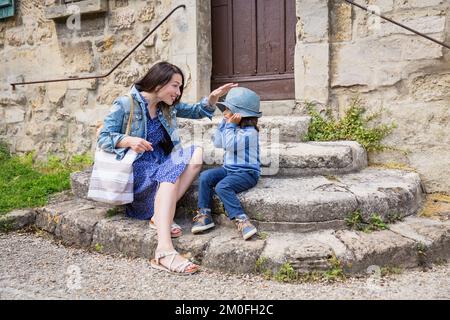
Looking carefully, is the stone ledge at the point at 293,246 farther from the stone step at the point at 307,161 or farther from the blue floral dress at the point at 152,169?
the stone step at the point at 307,161

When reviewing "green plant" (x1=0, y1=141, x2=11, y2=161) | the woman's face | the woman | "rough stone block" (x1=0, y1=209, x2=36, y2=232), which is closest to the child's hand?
the woman

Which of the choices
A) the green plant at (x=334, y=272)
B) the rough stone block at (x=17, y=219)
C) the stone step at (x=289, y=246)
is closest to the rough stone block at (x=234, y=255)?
the stone step at (x=289, y=246)

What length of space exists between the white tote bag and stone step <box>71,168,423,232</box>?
43 centimetres

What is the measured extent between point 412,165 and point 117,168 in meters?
2.30

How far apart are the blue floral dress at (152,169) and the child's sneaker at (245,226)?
0.47 meters

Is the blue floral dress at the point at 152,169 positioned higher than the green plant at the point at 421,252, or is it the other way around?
the blue floral dress at the point at 152,169

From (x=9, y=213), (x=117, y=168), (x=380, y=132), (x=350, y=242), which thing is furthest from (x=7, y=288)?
(x=380, y=132)

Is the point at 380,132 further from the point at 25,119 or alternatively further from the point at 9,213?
the point at 25,119

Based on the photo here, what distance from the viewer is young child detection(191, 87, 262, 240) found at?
9.04 feet

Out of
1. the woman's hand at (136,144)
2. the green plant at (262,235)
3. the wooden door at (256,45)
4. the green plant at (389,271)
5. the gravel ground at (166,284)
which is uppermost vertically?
the wooden door at (256,45)

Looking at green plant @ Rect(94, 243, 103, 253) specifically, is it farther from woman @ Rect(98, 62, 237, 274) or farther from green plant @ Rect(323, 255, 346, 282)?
green plant @ Rect(323, 255, 346, 282)

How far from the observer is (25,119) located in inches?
218

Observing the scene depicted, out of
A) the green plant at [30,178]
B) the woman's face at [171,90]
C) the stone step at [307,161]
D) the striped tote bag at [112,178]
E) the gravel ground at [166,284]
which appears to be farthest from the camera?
the green plant at [30,178]

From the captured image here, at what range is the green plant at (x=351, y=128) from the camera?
11.9 ft
